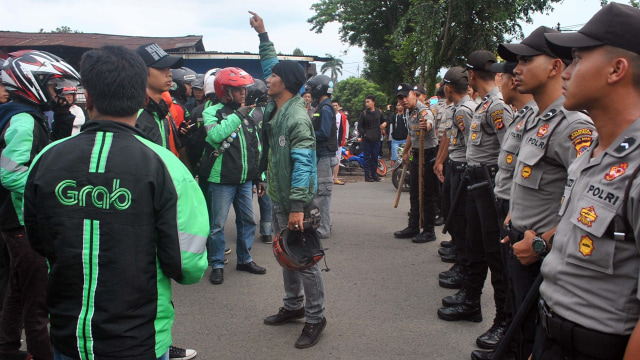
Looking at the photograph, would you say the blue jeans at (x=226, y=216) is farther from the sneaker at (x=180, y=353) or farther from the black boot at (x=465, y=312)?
the black boot at (x=465, y=312)

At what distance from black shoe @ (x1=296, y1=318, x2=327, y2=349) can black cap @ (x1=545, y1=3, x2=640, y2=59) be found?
2786 mm

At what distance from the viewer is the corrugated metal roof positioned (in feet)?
47.9

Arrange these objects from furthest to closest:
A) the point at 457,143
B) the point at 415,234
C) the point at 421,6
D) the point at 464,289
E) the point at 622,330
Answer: the point at 421,6
the point at 415,234
the point at 457,143
the point at 464,289
the point at 622,330

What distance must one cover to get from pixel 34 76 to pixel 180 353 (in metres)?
2.20

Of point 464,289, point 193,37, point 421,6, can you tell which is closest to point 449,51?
point 421,6

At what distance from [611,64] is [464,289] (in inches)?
115

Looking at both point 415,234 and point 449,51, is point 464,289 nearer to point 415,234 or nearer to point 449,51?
point 415,234

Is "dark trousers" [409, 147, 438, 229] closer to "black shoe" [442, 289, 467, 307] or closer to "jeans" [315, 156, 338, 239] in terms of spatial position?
"jeans" [315, 156, 338, 239]

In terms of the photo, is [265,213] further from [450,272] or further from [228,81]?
[450,272]

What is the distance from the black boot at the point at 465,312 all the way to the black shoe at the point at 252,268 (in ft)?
6.86

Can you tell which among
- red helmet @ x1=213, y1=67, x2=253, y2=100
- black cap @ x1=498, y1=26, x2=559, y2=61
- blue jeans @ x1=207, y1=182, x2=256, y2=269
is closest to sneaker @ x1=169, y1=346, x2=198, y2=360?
blue jeans @ x1=207, y1=182, x2=256, y2=269

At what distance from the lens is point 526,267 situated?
2.56 meters

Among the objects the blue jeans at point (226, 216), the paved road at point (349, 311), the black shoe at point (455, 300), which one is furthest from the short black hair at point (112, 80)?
the black shoe at point (455, 300)

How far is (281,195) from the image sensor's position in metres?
3.72
